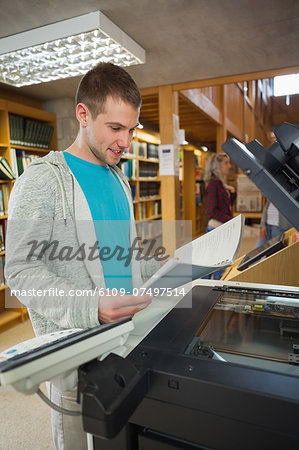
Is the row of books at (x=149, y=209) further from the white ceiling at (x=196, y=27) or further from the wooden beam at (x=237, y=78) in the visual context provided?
the white ceiling at (x=196, y=27)

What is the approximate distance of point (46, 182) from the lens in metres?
0.88

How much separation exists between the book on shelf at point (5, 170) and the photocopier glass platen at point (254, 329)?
2.73 meters

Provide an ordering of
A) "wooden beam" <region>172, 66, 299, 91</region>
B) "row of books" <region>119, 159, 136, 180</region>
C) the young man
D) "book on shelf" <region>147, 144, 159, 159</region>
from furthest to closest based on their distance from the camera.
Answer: "book on shelf" <region>147, 144, 159, 159</region>, "row of books" <region>119, 159, 136, 180</region>, "wooden beam" <region>172, 66, 299, 91</region>, the young man

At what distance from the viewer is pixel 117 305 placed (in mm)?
725

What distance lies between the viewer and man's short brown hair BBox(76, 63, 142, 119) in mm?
946

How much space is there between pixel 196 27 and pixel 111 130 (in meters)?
1.53

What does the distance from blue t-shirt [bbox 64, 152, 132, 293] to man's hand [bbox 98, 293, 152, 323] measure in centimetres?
28

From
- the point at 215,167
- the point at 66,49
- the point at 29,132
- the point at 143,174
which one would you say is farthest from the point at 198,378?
the point at 143,174

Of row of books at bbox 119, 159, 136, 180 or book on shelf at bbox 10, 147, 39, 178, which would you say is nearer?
book on shelf at bbox 10, 147, 39, 178

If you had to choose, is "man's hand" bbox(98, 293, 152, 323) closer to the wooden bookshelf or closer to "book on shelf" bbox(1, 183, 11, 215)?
"book on shelf" bbox(1, 183, 11, 215)

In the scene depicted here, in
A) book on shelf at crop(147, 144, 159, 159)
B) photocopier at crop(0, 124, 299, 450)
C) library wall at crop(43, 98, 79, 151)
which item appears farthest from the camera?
book on shelf at crop(147, 144, 159, 159)

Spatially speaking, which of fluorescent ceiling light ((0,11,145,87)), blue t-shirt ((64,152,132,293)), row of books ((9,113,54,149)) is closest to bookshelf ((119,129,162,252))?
row of books ((9,113,54,149))

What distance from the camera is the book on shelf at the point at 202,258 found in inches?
25.2

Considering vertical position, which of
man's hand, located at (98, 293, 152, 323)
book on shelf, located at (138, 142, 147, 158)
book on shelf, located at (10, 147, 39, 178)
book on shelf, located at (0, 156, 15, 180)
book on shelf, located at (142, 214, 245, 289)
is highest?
book on shelf, located at (138, 142, 147, 158)
